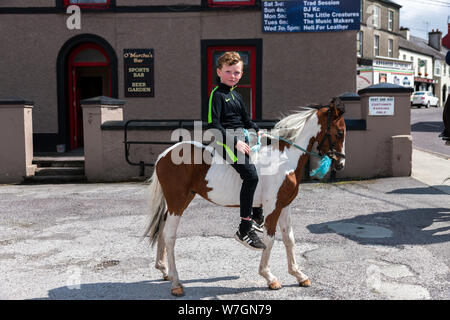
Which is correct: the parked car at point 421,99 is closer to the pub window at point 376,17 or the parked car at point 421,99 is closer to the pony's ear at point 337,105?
the pub window at point 376,17

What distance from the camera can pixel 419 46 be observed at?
2244 inches

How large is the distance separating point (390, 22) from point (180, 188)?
46346 mm

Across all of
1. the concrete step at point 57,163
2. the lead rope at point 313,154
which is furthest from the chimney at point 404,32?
the lead rope at point 313,154

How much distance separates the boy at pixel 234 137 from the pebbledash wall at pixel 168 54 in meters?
8.52

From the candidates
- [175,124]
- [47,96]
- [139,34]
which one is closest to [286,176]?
[175,124]

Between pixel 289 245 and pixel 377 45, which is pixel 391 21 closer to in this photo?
pixel 377 45

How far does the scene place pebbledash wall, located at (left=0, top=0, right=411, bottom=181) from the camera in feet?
41.9

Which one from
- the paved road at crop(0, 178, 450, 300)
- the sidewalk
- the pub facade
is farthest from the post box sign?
the sidewalk

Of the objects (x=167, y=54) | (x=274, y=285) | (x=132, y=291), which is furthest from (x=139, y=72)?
(x=274, y=285)

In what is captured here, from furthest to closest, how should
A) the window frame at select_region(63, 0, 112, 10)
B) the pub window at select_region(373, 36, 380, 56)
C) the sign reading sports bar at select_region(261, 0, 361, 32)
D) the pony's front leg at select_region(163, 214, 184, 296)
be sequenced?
1. the pub window at select_region(373, 36, 380, 56)
2. the window frame at select_region(63, 0, 112, 10)
3. the sign reading sports bar at select_region(261, 0, 361, 32)
4. the pony's front leg at select_region(163, 214, 184, 296)

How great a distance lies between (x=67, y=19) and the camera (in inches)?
512

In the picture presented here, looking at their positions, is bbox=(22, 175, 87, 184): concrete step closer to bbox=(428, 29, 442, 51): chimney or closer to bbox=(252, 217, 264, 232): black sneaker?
bbox=(252, 217, 264, 232): black sneaker

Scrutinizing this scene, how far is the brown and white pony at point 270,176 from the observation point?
162 inches

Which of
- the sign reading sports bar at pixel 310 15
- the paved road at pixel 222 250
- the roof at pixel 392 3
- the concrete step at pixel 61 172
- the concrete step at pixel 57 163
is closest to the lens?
the paved road at pixel 222 250
